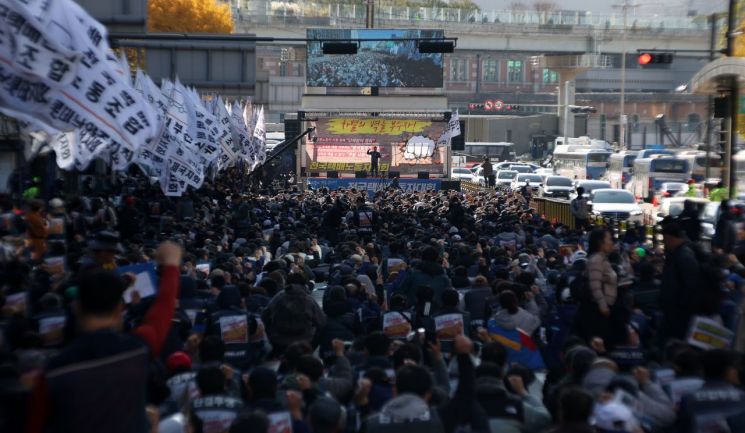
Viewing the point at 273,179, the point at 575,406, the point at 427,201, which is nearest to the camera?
the point at 575,406

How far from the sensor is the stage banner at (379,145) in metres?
60.7

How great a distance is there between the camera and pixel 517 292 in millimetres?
12117

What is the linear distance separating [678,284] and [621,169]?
5290cm

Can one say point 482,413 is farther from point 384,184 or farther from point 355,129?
point 355,129

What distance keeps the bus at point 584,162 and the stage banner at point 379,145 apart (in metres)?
10.6

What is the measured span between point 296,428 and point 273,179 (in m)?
53.5

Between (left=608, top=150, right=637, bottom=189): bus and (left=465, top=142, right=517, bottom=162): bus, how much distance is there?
30.1 m

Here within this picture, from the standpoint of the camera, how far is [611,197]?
1510 inches

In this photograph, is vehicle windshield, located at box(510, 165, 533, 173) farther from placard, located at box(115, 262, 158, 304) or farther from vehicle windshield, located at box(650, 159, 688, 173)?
placard, located at box(115, 262, 158, 304)

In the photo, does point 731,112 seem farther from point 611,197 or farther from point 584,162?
point 584,162

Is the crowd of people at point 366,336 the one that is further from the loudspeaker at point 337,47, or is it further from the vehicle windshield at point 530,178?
the vehicle windshield at point 530,178

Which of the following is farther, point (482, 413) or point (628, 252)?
point (628, 252)

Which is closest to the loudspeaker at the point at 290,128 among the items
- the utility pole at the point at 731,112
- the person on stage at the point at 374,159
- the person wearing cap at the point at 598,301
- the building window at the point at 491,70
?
the person on stage at the point at 374,159

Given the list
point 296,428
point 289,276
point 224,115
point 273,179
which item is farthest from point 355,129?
point 296,428
